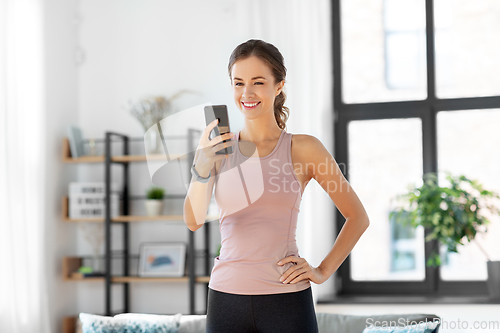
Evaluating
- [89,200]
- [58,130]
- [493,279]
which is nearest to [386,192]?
[493,279]

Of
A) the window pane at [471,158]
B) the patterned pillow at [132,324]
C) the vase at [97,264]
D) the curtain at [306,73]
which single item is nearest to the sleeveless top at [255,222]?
the patterned pillow at [132,324]

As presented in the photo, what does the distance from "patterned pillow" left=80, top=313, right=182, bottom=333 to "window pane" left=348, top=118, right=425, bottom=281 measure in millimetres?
1370

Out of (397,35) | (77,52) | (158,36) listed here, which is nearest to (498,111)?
(397,35)

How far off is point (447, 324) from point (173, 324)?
142 centimetres

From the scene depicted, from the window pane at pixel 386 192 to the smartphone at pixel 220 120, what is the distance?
83.1 inches

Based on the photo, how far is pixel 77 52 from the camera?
11.7ft

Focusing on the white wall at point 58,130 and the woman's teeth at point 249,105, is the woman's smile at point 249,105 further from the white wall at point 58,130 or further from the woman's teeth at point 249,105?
the white wall at point 58,130

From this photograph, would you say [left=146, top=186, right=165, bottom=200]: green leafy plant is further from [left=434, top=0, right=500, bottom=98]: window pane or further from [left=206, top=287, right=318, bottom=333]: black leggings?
[left=206, top=287, right=318, bottom=333]: black leggings

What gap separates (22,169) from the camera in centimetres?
295

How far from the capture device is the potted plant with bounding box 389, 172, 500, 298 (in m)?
2.79

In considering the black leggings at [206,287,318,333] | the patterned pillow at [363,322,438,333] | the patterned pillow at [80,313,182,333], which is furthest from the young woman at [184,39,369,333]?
the patterned pillow at [80,313,182,333]

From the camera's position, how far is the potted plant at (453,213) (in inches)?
110

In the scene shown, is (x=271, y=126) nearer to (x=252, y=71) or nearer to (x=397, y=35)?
(x=252, y=71)

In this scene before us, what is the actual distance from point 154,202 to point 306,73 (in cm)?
118
